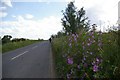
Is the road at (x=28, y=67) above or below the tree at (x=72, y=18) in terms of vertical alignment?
below

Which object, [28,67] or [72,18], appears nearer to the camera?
[28,67]

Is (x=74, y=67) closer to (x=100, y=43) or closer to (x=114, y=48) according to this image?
(x=100, y=43)

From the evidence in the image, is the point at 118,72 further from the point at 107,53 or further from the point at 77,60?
the point at 77,60

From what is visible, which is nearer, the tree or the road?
the road

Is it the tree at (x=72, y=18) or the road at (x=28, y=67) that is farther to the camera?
the tree at (x=72, y=18)

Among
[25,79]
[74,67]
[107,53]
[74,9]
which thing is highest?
[74,9]

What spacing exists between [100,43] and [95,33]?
1537mm

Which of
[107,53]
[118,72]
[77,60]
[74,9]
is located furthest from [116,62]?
[74,9]

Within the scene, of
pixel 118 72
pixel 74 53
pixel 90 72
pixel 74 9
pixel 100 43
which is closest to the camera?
pixel 118 72

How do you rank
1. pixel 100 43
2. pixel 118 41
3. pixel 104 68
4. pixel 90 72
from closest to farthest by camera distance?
pixel 104 68
pixel 118 41
pixel 90 72
pixel 100 43

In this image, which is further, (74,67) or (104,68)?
(74,67)

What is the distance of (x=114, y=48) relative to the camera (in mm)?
4695

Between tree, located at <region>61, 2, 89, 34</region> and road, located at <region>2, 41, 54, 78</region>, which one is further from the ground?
tree, located at <region>61, 2, 89, 34</region>

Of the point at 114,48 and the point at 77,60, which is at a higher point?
the point at 114,48
